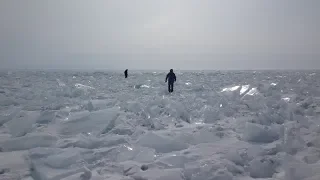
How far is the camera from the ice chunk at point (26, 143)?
3.97 m

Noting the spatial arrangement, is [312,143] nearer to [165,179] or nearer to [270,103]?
[165,179]

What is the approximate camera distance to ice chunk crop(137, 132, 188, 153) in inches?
156

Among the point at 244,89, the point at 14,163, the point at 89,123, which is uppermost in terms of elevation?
the point at 244,89

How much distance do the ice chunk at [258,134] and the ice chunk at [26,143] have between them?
121 inches

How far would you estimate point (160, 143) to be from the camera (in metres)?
4.01

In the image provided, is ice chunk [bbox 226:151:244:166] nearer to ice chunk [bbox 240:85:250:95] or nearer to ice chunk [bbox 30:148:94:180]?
ice chunk [bbox 30:148:94:180]

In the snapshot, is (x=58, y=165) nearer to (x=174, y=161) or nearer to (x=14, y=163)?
(x=14, y=163)

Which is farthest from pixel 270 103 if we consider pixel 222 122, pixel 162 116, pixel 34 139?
pixel 34 139

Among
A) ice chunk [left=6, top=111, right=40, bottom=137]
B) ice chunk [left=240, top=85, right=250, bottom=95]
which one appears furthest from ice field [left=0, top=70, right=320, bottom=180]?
ice chunk [left=240, top=85, right=250, bottom=95]

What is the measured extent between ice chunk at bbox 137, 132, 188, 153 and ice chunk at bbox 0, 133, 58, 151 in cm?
139

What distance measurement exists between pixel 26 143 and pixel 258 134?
3580 millimetres

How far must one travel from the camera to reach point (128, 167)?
3238 mm

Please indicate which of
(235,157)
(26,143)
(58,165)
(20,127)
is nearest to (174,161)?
(235,157)

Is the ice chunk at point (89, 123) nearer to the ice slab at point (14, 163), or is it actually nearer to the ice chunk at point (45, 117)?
the ice chunk at point (45, 117)
